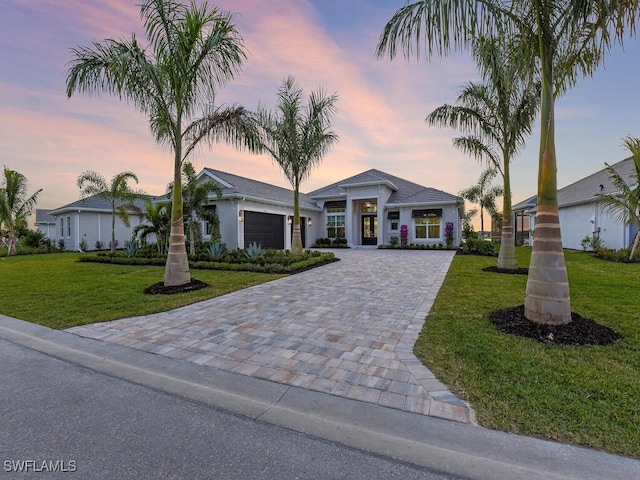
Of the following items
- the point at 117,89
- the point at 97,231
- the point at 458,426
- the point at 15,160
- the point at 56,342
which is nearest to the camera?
the point at 458,426

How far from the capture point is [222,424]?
2408 millimetres

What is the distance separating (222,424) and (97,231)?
25.7 m

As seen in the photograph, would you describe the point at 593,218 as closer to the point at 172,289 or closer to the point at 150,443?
the point at 172,289

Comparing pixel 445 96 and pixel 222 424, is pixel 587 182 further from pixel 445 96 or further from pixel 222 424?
pixel 222 424

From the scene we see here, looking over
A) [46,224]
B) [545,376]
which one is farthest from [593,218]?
[46,224]

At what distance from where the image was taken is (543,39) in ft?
14.1

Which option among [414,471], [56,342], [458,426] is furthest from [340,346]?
[56,342]

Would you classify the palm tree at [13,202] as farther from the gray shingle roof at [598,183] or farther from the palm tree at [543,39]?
the gray shingle roof at [598,183]

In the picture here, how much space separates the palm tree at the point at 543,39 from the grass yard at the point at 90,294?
6303 millimetres

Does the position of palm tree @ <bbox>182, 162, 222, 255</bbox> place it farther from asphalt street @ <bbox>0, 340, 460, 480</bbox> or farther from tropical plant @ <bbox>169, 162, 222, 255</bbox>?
asphalt street @ <bbox>0, 340, 460, 480</bbox>

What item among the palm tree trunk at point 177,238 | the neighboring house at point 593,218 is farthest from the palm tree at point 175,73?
the neighboring house at point 593,218

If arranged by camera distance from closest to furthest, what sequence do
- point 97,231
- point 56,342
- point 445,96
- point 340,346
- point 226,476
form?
point 226,476 < point 340,346 < point 56,342 < point 445,96 < point 97,231

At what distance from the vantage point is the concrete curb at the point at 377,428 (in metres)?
1.89

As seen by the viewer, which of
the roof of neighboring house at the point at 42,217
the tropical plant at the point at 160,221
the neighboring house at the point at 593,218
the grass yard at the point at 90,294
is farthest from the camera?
the roof of neighboring house at the point at 42,217
